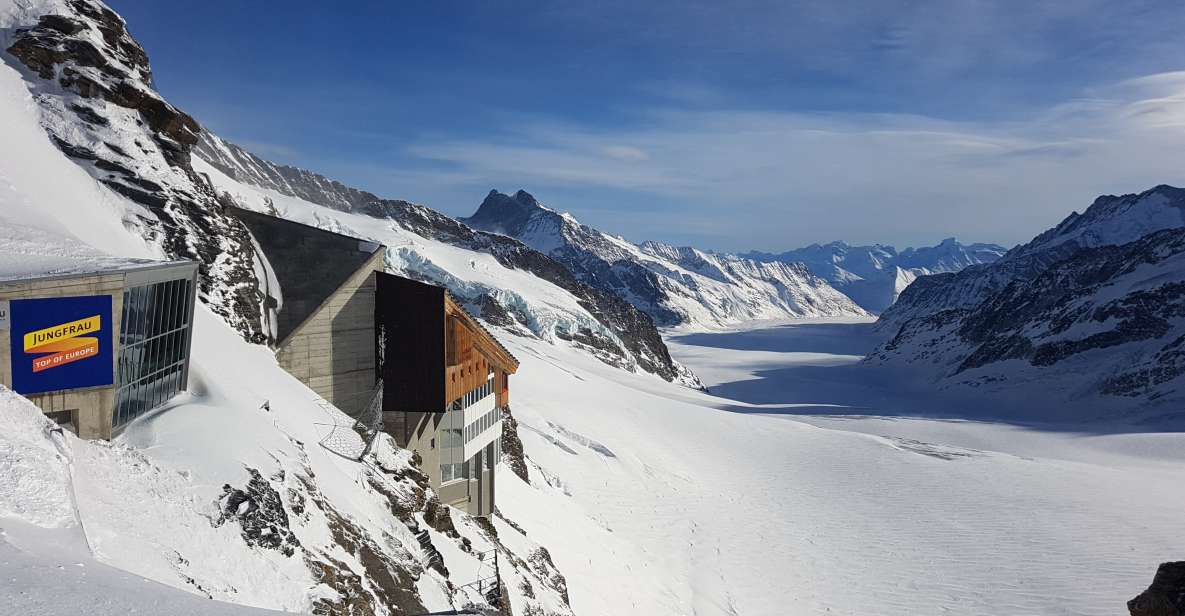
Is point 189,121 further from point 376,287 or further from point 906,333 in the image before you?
point 906,333

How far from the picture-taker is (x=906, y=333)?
180m

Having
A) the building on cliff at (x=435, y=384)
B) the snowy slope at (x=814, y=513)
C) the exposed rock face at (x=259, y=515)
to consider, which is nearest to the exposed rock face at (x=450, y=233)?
the snowy slope at (x=814, y=513)

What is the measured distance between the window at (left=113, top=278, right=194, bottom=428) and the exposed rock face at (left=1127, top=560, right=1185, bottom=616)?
16.6 metres

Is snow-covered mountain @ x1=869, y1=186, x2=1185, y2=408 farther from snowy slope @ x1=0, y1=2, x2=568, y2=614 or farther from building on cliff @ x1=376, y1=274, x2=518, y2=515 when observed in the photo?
snowy slope @ x1=0, y1=2, x2=568, y2=614

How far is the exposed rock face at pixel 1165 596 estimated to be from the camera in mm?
9445

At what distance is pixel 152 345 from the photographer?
1322cm

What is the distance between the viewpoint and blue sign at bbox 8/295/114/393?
10.8m

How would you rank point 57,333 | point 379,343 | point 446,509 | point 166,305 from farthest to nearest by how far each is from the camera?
point 379,343, point 446,509, point 166,305, point 57,333

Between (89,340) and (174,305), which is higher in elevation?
(174,305)

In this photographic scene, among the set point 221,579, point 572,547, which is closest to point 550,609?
point 572,547

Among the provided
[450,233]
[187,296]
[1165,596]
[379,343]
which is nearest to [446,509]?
[379,343]

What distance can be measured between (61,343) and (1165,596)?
56.9 feet

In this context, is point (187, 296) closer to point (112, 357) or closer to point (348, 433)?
point (112, 357)

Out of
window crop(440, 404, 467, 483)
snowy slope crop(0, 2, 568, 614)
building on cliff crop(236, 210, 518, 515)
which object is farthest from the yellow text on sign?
window crop(440, 404, 467, 483)
